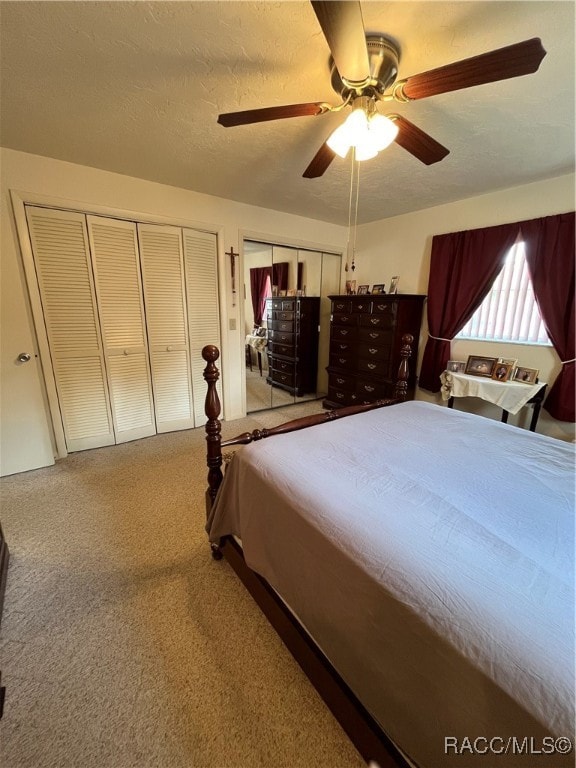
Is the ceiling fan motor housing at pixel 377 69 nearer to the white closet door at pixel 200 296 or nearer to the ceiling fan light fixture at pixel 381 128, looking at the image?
the ceiling fan light fixture at pixel 381 128

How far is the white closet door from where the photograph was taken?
3.04 meters

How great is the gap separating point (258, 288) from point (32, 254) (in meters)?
2.15

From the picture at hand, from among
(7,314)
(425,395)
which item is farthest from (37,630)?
(425,395)

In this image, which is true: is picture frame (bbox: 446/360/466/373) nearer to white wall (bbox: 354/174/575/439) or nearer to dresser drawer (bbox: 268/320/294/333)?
white wall (bbox: 354/174/575/439)

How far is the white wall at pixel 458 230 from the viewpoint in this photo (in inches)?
99.3

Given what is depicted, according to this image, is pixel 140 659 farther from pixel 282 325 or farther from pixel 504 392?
pixel 282 325

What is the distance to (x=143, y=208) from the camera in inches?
107

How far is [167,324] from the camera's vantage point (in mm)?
3039

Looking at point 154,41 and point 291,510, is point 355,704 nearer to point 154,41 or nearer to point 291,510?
point 291,510

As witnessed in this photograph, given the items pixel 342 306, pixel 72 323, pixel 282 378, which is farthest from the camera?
pixel 282 378

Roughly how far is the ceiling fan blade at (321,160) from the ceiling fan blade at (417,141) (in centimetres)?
34

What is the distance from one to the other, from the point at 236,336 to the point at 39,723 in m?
3.02

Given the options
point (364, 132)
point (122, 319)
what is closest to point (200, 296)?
point (122, 319)

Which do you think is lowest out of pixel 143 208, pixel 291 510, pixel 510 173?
pixel 291 510
